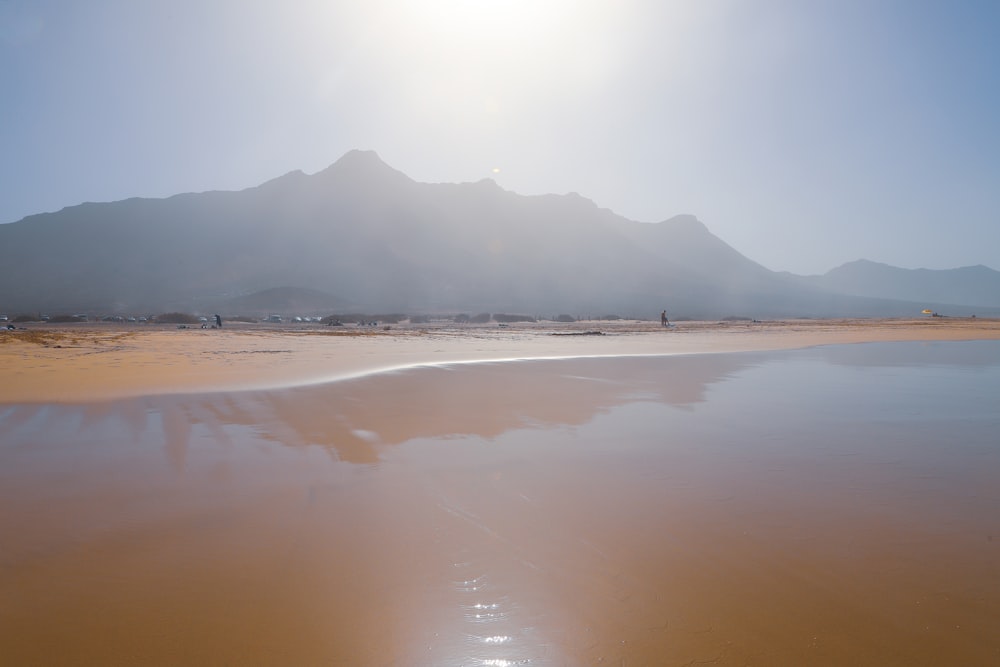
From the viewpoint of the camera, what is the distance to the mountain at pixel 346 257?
131 metres

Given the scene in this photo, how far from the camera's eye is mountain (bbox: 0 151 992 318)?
430ft

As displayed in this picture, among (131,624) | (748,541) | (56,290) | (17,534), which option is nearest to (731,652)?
(748,541)

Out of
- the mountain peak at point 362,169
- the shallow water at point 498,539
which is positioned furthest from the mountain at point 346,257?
A: the shallow water at point 498,539

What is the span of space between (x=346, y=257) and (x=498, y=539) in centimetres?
15425

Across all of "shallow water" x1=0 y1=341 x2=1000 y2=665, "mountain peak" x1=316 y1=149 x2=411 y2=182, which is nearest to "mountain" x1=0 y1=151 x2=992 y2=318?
"mountain peak" x1=316 y1=149 x2=411 y2=182

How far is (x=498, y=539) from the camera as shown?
4.54 meters

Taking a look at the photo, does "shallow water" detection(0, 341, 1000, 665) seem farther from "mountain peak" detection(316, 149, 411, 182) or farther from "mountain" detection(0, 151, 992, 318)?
"mountain peak" detection(316, 149, 411, 182)

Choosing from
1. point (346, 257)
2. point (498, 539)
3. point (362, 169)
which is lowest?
point (498, 539)

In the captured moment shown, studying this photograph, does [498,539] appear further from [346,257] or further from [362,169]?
[362,169]

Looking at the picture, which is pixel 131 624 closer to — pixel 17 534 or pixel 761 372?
pixel 17 534

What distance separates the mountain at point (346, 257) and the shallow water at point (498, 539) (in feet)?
360

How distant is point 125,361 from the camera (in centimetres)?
1764

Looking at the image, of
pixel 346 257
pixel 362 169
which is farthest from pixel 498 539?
pixel 362 169

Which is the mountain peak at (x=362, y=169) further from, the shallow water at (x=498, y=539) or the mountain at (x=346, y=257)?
the shallow water at (x=498, y=539)
